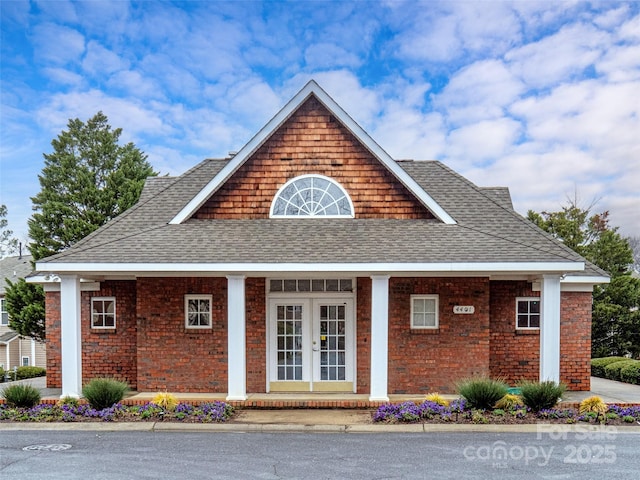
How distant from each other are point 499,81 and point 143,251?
10.9 m

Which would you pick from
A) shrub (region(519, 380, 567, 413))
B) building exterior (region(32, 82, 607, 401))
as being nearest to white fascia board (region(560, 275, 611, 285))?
building exterior (region(32, 82, 607, 401))

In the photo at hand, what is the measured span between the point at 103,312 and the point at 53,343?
1.57 metres

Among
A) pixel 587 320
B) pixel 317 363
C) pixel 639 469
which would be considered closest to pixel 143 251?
pixel 317 363

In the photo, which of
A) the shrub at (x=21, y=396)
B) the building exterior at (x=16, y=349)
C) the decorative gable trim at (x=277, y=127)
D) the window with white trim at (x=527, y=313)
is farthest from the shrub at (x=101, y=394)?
the building exterior at (x=16, y=349)

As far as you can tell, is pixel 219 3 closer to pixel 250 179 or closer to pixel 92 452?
pixel 250 179

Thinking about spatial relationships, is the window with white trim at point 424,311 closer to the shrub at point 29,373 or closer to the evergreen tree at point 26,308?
the shrub at point 29,373

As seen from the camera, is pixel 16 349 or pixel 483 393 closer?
pixel 483 393

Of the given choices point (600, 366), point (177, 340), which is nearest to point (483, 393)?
point (177, 340)

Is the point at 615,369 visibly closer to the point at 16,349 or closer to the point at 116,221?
the point at 116,221

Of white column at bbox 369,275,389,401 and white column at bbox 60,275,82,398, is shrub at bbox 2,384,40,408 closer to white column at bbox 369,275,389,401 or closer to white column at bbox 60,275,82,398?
→ white column at bbox 60,275,82,398

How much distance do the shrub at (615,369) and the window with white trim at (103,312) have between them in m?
14.4

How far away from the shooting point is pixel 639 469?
23.6 ft

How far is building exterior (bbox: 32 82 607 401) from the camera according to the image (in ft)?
35.9

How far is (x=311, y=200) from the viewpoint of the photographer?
12.6 m
